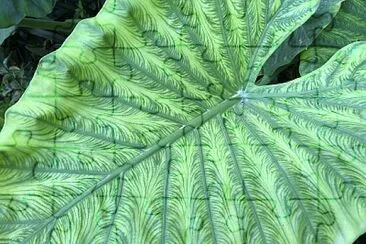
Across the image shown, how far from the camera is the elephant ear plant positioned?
3.01ft

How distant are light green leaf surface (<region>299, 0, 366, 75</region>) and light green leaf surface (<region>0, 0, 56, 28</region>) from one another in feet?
1.52

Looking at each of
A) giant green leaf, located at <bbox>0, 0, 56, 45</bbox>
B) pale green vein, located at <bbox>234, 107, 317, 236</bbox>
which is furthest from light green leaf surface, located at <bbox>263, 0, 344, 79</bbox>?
giant green leaf, located at <bbox>0, 0, 56, 45</bbox>

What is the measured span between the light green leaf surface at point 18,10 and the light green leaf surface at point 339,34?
46cm

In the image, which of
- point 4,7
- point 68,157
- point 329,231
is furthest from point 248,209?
point 4,7

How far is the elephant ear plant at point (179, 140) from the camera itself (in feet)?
3.01

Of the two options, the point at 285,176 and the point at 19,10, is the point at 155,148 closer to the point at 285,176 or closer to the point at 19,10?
the point at 285,176

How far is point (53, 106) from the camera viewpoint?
942mm

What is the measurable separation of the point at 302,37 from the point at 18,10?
0.49m

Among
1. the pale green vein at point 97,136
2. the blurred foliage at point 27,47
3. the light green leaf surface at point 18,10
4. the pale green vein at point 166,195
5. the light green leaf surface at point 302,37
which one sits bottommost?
the blurred foliage at point 27,47

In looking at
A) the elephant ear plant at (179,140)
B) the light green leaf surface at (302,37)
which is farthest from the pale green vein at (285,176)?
the light green leaf surface at (302,37)

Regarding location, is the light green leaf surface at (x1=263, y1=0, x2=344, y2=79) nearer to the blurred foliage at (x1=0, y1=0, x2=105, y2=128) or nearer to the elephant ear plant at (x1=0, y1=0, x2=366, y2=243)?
the elephant ear plant at (x1=0, y1=0, x2=366, y2=243)

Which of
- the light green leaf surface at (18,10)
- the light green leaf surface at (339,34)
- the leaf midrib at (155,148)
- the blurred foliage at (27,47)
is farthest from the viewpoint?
the blurred foliage at (27,47)

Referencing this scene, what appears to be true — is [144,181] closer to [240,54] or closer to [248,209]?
Answer: [248,209]

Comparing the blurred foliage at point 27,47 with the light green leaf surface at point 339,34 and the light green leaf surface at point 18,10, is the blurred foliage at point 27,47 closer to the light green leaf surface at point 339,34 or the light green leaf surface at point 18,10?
the light green leaf surface at point 18,10
